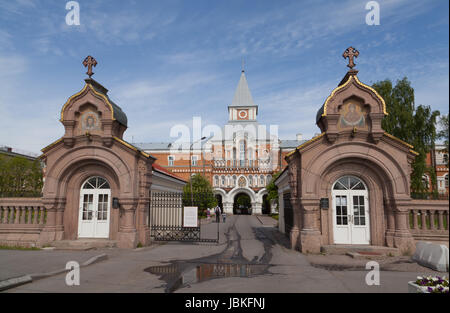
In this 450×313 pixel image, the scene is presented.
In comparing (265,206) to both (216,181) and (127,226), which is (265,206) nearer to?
(216,181)

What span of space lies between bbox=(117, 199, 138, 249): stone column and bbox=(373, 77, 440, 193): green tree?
2439 centimetres

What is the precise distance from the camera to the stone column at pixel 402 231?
1082cm

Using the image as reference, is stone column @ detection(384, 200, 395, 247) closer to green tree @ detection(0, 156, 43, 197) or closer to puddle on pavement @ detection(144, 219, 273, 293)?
puddle on pavement @ detection(144, 219, 273, 293)

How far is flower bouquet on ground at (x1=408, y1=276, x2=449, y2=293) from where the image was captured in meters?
4.96

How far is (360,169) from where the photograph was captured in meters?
11.9

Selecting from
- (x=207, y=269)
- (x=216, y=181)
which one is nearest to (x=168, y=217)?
(x=207, y=269)

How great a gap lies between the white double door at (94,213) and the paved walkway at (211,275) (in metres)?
1.77

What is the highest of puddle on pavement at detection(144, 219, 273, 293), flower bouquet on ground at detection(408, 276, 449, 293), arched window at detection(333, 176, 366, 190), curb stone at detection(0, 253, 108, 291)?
arched window at detection(333, 176, 366, 190)

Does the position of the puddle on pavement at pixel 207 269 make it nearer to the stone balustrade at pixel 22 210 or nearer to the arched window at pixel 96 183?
the arched window at pixel 96 183

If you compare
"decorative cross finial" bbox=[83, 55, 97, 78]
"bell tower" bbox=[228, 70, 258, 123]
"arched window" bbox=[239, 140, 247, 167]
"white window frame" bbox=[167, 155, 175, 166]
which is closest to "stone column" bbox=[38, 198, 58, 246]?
"decorative cross finial" bbox=[83, 55, 97, 78]

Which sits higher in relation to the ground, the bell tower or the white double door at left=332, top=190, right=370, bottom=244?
the bell tower

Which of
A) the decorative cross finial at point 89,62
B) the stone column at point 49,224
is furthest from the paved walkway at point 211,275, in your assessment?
the decorative cross finial at point 89,62
